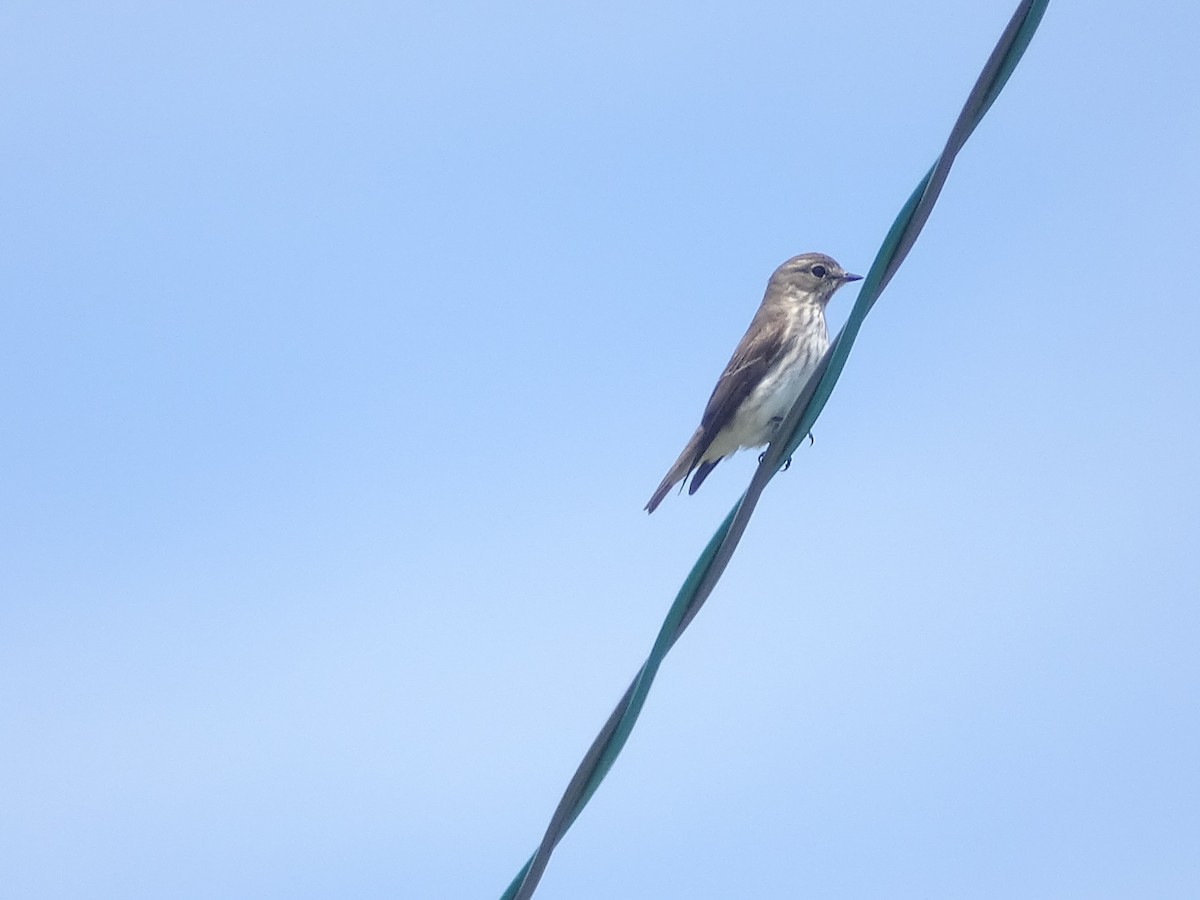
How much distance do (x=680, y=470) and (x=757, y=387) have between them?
72 cm

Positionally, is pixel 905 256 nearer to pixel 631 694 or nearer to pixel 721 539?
pixel 721 539

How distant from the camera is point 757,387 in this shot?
33.5 ft

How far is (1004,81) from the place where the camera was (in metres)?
4.69

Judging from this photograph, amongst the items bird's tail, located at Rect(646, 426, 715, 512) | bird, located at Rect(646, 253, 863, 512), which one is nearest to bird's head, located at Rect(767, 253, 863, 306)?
bird, located at Rect(646, 253, 863, 512)

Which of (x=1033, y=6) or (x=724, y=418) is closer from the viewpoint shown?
(x=1033, y=6)

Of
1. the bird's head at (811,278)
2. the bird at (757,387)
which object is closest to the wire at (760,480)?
the bird at (757,387)

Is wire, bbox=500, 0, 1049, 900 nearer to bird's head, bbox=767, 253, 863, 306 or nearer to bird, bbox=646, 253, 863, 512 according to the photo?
bird, bbox=646, 253, 863, 512

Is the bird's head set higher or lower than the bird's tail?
higher

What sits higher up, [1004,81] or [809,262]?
[809,262]

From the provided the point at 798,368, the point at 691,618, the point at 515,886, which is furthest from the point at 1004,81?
the point at 798,368

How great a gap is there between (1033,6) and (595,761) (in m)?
2.39

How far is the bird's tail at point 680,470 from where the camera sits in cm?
1030

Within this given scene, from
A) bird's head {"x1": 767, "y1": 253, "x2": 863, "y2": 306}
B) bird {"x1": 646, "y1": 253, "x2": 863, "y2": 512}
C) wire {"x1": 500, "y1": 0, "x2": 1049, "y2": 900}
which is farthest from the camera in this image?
bird's head {"x1": 767, "y1": 253, "x2": 863, "y2": 306}

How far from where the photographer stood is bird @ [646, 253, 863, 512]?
33.3 ft
